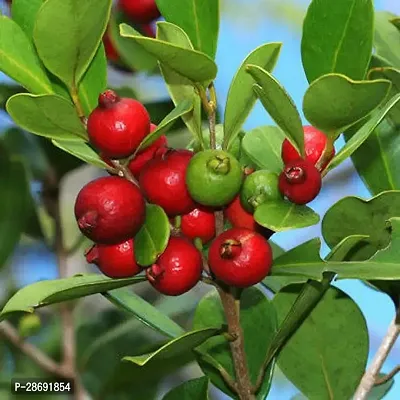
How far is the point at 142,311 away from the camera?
103cm

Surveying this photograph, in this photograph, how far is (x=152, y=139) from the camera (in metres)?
0.80

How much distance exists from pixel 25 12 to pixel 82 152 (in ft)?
0.45

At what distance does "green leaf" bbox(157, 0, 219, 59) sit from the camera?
851mm

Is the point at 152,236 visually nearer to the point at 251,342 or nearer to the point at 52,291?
the point at 52,291

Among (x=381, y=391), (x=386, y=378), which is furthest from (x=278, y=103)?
(x=381, y=391)

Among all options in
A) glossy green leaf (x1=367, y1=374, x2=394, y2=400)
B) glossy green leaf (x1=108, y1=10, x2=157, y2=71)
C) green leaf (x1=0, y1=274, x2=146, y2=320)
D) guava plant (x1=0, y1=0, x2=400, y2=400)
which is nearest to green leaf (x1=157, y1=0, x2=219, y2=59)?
guava plant (x1=0, y1=0, x2=400, y2=400)

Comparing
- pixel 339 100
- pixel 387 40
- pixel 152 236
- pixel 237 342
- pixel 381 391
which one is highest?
pixel 387 40

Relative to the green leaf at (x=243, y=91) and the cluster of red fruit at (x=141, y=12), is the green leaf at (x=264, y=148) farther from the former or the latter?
the cluster of red fruit at (x=141, y=12)

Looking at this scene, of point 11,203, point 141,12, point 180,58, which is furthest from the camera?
point 11,203

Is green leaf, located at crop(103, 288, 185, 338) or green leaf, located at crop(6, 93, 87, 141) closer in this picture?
green leaf, located at crop(6, 93, 87, 141)

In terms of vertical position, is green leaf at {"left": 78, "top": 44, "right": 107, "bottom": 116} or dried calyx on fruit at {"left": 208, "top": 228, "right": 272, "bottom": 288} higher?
green leaf at {"left": 78, "top": 44, "right": 107, "bottom": 116}

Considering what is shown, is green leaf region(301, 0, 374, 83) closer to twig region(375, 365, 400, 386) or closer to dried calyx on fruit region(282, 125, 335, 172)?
dried calyx on fruit region(282, 125, 335, 172)

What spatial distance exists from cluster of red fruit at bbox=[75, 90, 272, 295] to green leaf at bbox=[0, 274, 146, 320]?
0.02m

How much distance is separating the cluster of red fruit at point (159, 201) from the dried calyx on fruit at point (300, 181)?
0.04 meters
